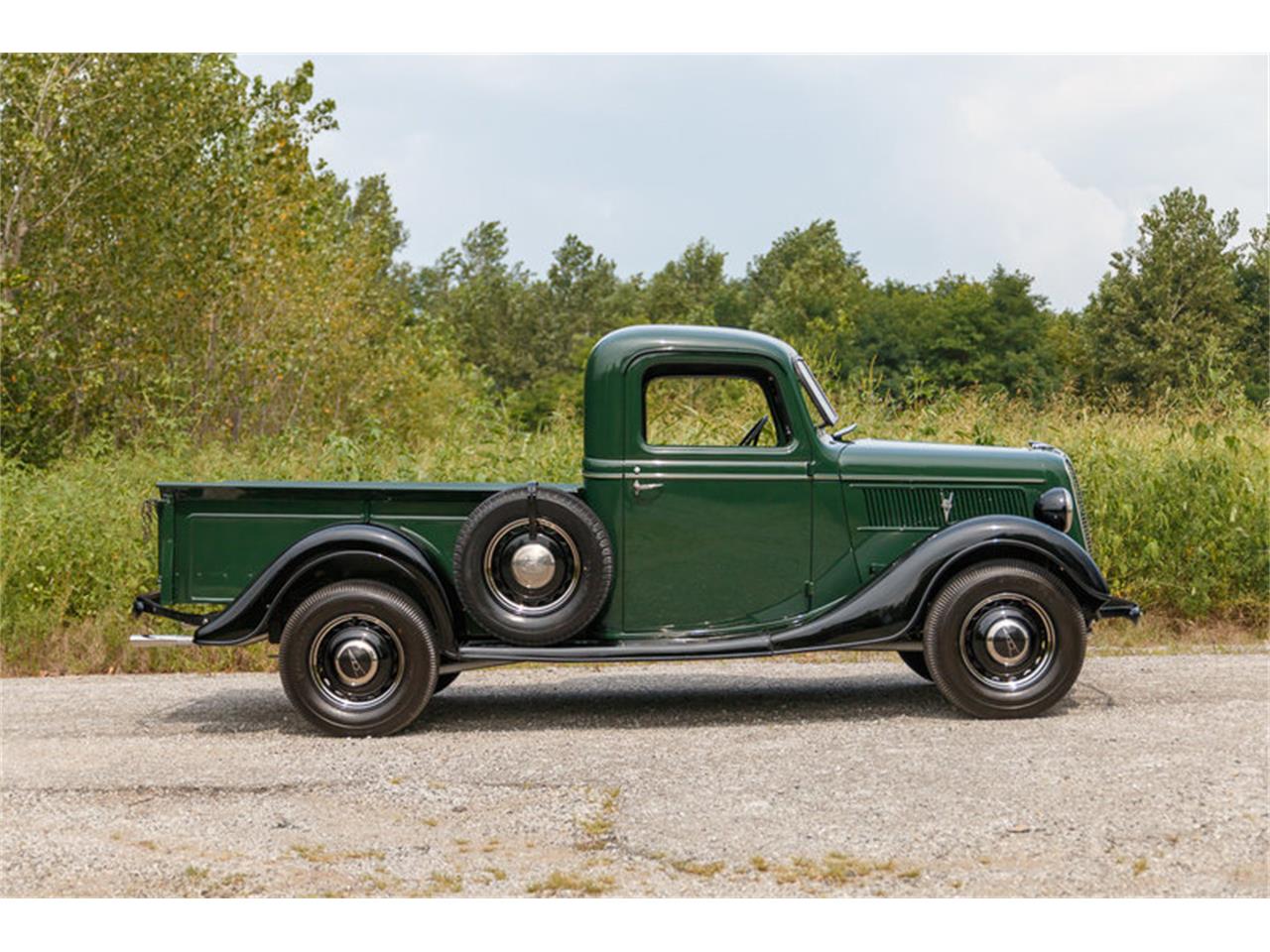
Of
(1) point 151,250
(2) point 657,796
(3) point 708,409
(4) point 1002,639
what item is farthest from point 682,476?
(1) point 151,250

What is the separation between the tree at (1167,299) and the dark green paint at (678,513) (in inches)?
1457

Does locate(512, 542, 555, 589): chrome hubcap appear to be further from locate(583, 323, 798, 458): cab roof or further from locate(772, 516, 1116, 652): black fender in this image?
locate(772, 516, 1116, 652): black fender

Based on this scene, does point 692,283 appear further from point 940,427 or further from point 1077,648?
point 1077,648

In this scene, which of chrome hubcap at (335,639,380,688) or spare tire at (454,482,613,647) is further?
chrome hubcap at (335,639,380,688)

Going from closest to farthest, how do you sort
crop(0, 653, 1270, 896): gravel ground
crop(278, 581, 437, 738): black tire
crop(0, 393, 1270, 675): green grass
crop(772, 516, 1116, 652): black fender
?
crop(0, 653, 1270, 896): gravel ground → crop(278, 581, 437, 738): black tire → crop(772, 516, 1116, 652): black fender → crop(0, 393, 1270, 675): green grass

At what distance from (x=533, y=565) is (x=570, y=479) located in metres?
4.61

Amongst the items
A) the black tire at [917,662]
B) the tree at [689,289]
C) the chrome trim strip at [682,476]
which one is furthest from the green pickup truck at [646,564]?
the tree at [689,289]

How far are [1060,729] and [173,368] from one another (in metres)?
13.4

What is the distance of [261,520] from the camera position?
23.1 feet

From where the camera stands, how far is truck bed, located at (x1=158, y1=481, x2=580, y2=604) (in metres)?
6.99

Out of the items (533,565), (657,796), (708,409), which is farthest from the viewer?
(708,409)

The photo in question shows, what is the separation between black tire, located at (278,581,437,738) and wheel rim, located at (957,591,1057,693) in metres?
2.83

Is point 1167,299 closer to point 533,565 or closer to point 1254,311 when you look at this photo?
point 1254,311

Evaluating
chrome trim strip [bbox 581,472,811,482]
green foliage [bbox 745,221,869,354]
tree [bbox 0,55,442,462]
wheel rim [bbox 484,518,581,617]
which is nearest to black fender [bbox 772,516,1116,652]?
chrome trim strip [bbox 581,472,811,482]
